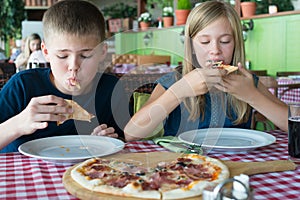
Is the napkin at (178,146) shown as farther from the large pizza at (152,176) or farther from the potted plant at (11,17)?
the potted plant at (11,17)

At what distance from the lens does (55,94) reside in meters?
1.52

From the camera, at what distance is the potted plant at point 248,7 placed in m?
4.84

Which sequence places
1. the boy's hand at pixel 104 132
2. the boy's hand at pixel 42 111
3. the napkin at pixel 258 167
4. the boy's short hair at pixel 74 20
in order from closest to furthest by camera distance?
the napkin at pixel 258 167 < the boy's hand at pixel 42 111 < the boy's hand at pixel 104 132 < the boy's short hair at pixel 74 20

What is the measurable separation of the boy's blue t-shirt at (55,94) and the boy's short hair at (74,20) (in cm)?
18

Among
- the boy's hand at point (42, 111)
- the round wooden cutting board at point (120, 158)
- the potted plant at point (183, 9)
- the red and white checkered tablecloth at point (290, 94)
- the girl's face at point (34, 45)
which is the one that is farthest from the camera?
the potted plant at point (183, 9)

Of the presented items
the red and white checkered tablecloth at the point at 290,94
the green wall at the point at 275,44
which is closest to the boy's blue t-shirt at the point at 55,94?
the red and white checkered tablecloth at the point at 290,94

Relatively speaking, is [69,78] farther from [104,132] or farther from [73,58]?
[104,132]

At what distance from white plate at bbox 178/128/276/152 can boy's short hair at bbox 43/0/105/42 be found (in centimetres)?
52

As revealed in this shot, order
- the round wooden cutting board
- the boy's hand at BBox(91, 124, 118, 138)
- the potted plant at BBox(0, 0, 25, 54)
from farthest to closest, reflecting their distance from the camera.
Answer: the potted plant at BBox(0, 0, 25, 54) → the boy's hand at BBox(91, 124, 118, 138) → the round wooden cutting board

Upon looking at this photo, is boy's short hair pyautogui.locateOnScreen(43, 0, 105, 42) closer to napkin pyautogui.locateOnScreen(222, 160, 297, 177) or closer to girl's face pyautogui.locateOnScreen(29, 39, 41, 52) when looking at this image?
napkin pyautogui.locateOnScreen(222, 160, 297, 177)

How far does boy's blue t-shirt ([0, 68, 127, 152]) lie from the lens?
4.76 feet

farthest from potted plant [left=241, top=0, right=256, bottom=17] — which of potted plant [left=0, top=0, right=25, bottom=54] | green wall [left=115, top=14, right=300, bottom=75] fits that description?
potted plant [left=0, top=0, right=25, bottom=54]

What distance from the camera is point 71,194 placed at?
2.67 ft

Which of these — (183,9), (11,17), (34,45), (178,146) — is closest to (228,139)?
(178,146)
